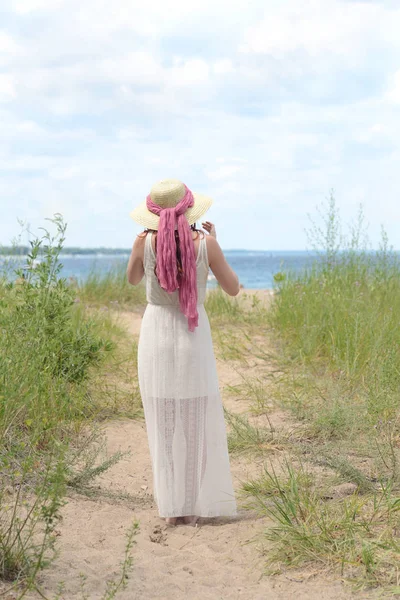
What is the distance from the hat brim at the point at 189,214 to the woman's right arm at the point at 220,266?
133mm

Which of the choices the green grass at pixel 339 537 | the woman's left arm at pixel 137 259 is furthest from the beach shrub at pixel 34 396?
the green grass at pixel 339 537

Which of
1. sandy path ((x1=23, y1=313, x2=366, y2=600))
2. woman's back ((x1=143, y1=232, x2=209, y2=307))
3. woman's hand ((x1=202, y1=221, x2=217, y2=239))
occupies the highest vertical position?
woman's hand ((x1=202, y1=221, x2=217, y2=239))

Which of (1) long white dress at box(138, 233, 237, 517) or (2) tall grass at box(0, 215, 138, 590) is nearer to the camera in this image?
(2) tall grass at box(0, 215, 138, 590)

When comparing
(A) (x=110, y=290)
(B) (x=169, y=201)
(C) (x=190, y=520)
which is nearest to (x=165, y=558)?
(C) (x=190, y=520)

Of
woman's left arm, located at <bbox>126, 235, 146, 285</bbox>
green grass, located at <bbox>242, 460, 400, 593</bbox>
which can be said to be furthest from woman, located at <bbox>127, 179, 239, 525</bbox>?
green grass, located at <bbox>242, 460, 400, 593</bbox>

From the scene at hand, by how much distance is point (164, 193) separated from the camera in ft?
11.4

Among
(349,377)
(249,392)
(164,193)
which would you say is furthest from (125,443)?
(164,193)

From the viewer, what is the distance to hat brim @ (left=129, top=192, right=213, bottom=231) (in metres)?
3.47

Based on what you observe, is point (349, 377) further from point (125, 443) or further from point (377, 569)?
point (377, 569)

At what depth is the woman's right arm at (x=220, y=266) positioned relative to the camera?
11.3 feet

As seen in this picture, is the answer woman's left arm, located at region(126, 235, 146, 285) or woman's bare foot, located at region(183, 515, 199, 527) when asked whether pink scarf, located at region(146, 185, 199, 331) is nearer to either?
woman's left arm, located at region(126, 235, 146, 285)

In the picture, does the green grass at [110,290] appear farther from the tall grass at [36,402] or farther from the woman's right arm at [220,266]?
the woman's right arm at [220,266]

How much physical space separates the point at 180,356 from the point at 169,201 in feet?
2.55

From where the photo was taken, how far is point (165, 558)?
328 cm
